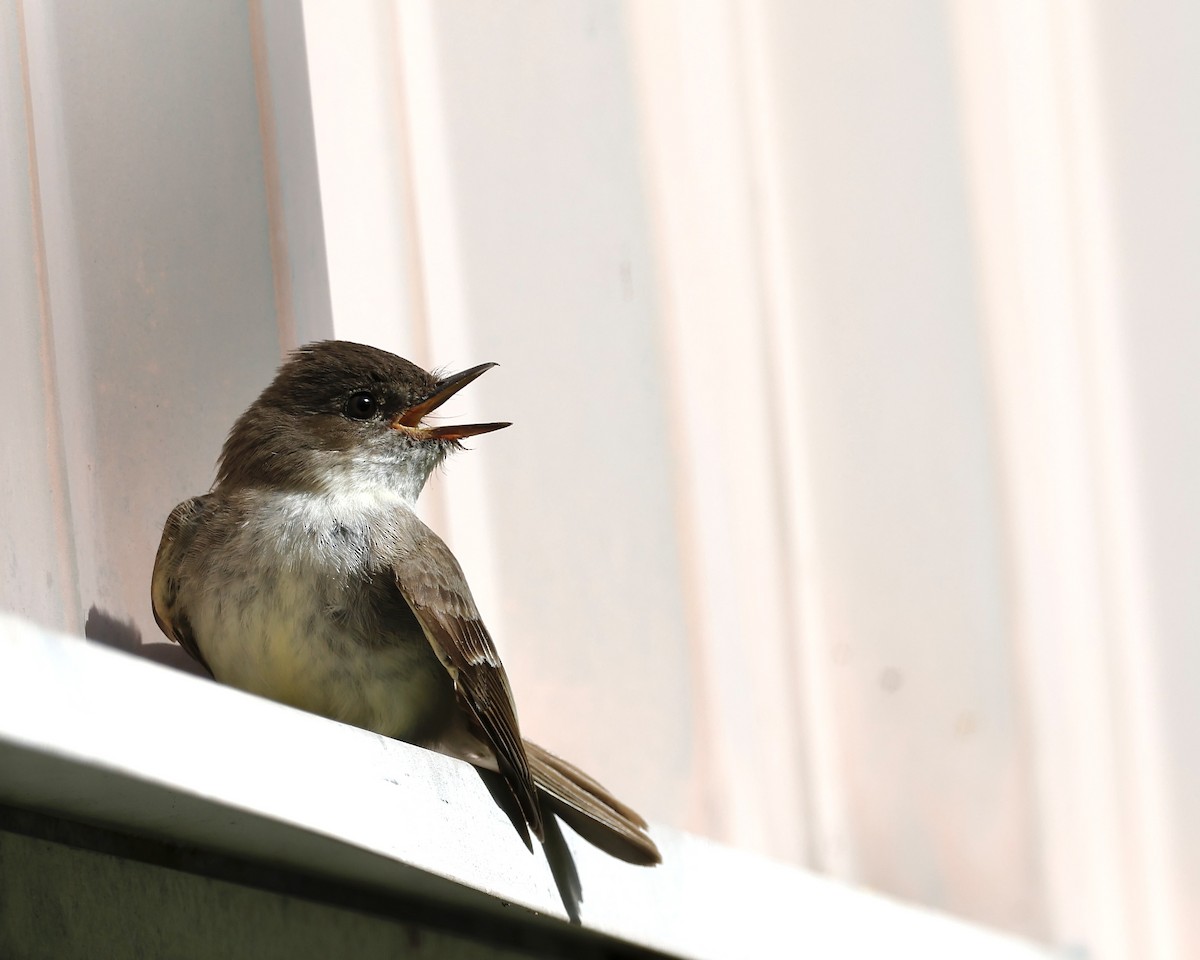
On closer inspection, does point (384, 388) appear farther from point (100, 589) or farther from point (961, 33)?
point (961, 33)

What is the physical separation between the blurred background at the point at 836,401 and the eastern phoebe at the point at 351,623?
29.0 inches

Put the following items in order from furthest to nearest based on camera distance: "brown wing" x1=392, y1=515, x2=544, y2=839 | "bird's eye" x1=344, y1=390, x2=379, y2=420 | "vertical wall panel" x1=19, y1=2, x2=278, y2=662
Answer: "bird's eye" x1=344, y1=390, x2=379, y2=420 < "vertical wall panel" x1=19, y1=2, x2=278, y2=662 < "brown wing" x1=392, y1=515, x2=544, y2=839

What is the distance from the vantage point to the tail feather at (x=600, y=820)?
6.73 feet

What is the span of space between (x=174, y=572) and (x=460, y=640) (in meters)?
0.46

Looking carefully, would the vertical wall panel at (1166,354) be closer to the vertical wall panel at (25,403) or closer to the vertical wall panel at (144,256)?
the vertical wall panel at (144,256)

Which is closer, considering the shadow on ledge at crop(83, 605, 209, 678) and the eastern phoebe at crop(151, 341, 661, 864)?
the eastern phoebe at crop(151, 341, 661, 864)

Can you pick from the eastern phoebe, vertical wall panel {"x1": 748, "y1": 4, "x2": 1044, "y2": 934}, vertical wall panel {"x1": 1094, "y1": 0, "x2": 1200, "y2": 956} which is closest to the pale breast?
the eastern phoebe

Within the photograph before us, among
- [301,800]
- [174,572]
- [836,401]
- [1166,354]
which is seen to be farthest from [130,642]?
[1166,354]

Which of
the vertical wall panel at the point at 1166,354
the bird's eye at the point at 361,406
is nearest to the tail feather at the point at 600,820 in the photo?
the bird's eye at the point at 361,406

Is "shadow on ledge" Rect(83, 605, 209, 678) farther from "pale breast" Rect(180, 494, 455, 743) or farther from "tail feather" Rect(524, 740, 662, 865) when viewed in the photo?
"tail feather" Rect(524, 740, 662, 865)

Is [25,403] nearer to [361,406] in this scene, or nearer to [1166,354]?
[361,406]

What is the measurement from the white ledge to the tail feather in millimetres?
27

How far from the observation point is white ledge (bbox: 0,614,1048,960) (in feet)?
4.05

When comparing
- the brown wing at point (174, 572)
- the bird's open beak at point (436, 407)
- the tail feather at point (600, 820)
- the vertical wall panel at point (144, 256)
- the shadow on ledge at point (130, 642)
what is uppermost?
the vertical wall panel at point (144, 256)
